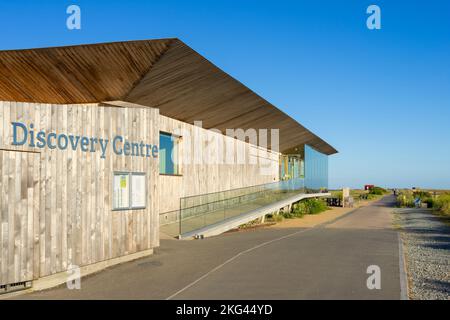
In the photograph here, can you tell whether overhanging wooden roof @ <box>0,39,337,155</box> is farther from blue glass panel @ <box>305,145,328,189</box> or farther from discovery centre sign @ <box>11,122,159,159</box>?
blue glass panel @ <box>305,145,328,189</box>

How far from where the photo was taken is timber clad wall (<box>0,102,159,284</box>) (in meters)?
8.96

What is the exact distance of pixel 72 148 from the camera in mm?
10523

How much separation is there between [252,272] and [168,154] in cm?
1071

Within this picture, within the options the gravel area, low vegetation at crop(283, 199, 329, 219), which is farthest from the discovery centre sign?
low vegetation at crop(283, 199, 329, 219)

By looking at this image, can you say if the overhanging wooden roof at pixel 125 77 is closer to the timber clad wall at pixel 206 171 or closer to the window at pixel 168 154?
the window at pixel 168 154

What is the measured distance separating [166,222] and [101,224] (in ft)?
28.0

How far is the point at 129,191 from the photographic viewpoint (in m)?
12.5

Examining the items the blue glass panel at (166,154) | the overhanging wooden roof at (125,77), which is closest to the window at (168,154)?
the blue glass panel at (166,154)

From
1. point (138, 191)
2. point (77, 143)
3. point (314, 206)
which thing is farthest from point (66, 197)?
point (314, 206)

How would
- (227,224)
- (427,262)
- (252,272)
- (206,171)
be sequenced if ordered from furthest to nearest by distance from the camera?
1. (206,171)
2. (227,224)
3. (427,262)
4. (252,272)

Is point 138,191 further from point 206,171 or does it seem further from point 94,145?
point 206,171

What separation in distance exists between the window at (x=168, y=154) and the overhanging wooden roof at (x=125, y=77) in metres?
0.99

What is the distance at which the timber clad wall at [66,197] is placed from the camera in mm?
8961

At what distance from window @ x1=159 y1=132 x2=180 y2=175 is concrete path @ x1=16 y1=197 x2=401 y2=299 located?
4511 millimetres
